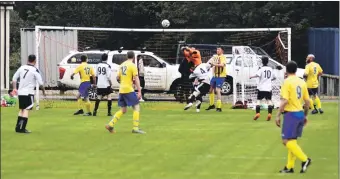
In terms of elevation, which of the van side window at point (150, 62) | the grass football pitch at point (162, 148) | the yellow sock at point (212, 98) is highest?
the van side window at point (150, 62)

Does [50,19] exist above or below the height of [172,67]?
above

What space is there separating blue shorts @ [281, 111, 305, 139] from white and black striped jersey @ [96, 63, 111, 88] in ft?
34.8

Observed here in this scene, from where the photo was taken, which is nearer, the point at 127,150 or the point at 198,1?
the point at 127,150

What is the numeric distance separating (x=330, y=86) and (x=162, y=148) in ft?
71.3

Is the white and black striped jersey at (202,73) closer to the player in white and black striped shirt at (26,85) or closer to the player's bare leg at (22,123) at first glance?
the player in white and black striped shirt at (26,85)

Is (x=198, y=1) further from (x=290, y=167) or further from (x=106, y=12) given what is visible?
(x=290, y=167)

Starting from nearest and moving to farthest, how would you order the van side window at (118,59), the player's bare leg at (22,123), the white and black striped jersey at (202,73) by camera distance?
the player's bare leg at (22,123), the white and black striped jersey at (202,73), the van side window at (118,59)

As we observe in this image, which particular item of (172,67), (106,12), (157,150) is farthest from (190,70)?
(106,12)

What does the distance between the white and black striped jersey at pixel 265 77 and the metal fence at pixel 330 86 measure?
1465 centimetres

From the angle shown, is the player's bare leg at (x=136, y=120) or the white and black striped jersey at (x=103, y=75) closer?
the player's bare leg at (x=136, y=120)

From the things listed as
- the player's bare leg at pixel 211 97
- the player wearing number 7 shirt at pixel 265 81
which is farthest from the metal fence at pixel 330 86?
the player wearing number 7 shirt at pixel 265 81

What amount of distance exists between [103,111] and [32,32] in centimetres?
1036

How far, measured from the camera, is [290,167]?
1323 centimetres

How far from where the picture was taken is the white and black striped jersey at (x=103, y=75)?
23.0m
